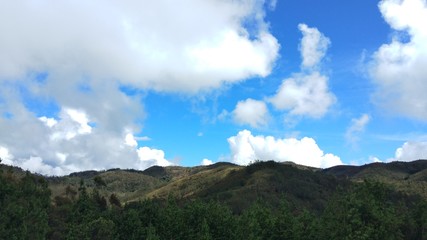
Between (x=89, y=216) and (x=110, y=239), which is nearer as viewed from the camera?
(x=110, y=239)

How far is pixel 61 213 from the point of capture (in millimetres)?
141125

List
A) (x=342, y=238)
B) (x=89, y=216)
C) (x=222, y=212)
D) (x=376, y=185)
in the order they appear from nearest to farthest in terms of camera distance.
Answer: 1. (x=342, y=238)
2. (x=376, y=185)
3. (x=222, y=212)
4. (x=89, y=216)

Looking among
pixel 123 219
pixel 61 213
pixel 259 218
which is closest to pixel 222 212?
pixel 259 218

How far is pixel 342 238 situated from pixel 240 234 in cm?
2068

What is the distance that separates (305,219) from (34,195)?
78784 mm

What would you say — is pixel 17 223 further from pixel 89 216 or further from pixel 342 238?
pixel 342 238

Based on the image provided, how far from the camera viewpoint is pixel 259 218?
94688mm

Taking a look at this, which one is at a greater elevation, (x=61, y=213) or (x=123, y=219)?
(x=61, y=213)

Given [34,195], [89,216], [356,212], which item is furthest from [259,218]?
[34,195]

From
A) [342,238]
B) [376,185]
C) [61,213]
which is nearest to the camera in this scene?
[342,238]

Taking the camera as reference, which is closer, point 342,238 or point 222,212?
point 342,238

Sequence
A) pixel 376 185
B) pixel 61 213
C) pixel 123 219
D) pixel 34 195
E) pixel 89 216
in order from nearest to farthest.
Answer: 1. pixel 376 185
2. pixel 123 219
3. pixel 89 216
4. pixel 34 195
5. pixel 61 213

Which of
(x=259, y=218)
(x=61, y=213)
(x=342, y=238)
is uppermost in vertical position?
(x=61, y=213)

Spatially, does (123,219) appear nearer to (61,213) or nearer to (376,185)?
(61,213)
